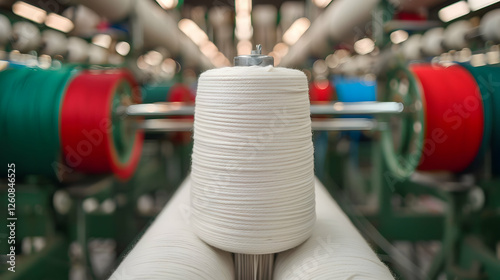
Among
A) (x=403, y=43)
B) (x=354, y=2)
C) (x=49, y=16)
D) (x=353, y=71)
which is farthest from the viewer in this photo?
(x=353, y=71)

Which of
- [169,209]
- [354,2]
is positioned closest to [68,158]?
[169,209]

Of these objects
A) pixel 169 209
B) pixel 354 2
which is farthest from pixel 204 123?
pixel 354 2

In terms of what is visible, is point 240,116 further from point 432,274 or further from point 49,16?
point 49,16

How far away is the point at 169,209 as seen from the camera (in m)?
0.80

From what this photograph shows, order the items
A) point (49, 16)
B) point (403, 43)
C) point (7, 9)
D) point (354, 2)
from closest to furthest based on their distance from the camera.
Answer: point (354, 2) < point (7, 9) < point (49, 16) < point (403, 43)

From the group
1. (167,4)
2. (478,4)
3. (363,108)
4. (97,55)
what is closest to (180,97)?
(167,4)

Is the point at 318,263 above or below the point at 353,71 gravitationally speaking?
below

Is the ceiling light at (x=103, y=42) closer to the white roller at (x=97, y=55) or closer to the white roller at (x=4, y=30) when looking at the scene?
the white roller at (x=97, y=55)

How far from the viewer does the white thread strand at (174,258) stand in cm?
55

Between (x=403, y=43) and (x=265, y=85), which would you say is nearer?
(x=265, y=85)

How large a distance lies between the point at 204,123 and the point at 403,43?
8.01ft

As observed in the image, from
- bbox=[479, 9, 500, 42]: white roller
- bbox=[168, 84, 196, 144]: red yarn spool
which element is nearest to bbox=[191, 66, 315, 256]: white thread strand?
bbox=[479, 9, 500, 42]: white roller

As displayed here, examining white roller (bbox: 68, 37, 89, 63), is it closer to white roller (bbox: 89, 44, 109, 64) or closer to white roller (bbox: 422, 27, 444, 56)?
white roller (bbox: 89, 44, 109, 64)

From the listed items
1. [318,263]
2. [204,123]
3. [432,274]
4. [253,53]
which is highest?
[253,53]
